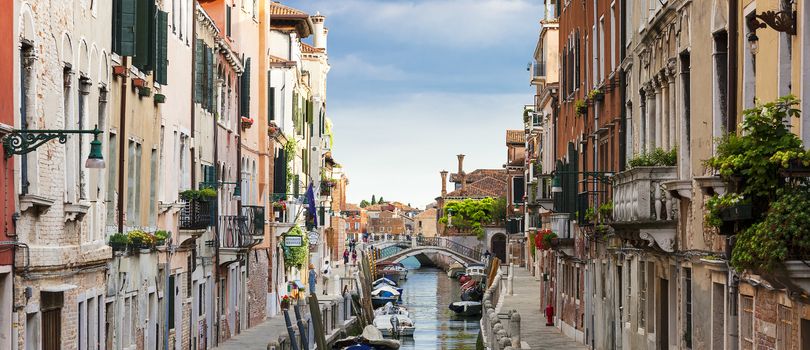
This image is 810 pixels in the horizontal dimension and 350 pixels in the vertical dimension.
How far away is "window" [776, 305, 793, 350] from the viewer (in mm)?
13281

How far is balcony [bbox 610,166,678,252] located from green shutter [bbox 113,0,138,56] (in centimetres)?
762

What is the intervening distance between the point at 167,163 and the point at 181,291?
127 inches

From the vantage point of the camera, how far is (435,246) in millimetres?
111938

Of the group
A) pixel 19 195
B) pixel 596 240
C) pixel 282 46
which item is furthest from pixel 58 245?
pixel 282 46

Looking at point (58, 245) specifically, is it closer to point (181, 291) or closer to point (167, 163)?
point (167, 163)

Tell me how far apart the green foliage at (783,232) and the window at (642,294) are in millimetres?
11729

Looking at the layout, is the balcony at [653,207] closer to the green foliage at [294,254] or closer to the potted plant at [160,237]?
the potted plant at [160,237]

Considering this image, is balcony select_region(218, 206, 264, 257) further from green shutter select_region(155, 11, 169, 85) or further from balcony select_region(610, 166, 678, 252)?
balcony select_region(610, 166, 678, 252)

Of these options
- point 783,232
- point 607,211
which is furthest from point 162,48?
point 783,232

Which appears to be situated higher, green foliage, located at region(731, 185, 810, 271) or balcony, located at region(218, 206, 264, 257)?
green foliage, located at region(731, 185, 810, 271)

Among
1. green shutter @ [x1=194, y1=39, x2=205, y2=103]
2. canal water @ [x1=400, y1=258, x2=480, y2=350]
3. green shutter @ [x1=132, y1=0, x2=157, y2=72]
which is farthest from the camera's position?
canal water @ [x1=400, y1=258, x2=480, y2=350]

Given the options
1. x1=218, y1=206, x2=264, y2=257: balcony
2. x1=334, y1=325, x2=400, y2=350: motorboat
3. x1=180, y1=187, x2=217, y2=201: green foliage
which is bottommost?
x1=334, y1=325, x2=400, y2=350: motorboat

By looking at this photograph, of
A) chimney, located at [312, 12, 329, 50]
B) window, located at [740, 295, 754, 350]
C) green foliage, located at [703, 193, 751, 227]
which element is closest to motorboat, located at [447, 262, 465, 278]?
chimney, located at [312, 12, 329, 50]

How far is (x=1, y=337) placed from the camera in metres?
14.9
